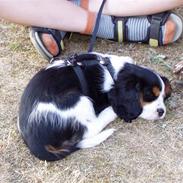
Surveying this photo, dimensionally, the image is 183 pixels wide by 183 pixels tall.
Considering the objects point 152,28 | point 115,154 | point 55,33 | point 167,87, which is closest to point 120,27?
point 152,28

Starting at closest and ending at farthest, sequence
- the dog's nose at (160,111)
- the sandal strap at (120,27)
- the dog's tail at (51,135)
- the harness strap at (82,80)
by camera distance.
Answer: the dog's tail at (51,135) < the harness strap at (82,80) < the dog's nose at (160,111) < the sandal strap at (120,27)

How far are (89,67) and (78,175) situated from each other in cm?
62

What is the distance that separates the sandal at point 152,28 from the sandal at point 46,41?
0.43 metres

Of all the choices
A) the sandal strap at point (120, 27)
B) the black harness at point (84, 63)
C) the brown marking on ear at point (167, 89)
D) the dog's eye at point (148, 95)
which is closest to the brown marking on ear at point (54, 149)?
the black harness at point (84, 63)

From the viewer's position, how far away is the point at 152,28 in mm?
3453

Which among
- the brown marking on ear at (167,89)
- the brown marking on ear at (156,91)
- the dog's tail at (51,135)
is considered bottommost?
the dog's tail at (51,135)

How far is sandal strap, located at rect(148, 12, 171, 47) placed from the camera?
3441mm

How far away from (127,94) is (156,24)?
85 centimetres

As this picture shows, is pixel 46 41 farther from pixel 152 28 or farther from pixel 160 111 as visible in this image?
pixel 160 111

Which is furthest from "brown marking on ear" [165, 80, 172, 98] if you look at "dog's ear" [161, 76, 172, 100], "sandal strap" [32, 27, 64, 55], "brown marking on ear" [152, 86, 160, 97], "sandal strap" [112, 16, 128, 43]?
"sandal strap" [32, 27, 64, 55]

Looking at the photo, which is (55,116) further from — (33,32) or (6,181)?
(33,32)

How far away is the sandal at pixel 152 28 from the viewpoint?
11.3 ft

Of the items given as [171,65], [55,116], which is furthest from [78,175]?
[171,65]

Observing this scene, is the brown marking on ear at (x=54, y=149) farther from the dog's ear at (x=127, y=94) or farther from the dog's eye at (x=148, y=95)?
the dog's eye at (x=148, y=95)
